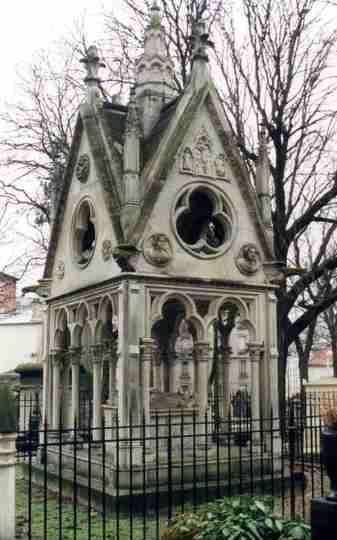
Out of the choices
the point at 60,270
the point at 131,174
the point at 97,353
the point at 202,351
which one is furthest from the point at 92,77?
the point at 202,351

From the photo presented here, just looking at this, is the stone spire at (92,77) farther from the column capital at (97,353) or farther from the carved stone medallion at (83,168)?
the column capital at (97,353)

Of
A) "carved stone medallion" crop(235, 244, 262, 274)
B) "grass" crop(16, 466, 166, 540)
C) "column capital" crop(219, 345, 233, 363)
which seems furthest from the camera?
"column capital" crop(219, 345, 233, 363)

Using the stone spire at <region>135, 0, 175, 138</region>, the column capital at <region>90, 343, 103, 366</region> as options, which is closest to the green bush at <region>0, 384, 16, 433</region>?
the column capital at <region>90, 343, 103, 366</region>

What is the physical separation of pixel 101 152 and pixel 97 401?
3.99 m

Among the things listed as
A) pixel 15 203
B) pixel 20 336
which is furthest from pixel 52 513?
pixel 20 336

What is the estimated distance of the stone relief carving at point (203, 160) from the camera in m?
10.4

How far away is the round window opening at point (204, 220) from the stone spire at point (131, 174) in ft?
2.36

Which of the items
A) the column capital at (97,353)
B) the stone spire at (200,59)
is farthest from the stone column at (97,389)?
the stone spire at (200,59)

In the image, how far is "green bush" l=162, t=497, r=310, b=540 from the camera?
535 centimetres

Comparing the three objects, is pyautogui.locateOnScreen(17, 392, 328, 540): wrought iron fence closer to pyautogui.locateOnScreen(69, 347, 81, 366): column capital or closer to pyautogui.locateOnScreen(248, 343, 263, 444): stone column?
pyautogui.locateOnScreen(248, 343, 263, 444): stone column

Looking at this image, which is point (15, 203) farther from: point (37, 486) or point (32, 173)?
point (37, 486)

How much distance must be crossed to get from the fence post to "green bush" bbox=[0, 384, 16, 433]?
0.10m

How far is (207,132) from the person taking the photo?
10672mm

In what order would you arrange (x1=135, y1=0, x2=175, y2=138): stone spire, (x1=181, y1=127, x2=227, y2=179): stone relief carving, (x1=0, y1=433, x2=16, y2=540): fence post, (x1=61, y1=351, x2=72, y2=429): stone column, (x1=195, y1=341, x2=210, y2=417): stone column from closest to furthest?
(x1=0, y1=433, x2=16, y2=540): fence post
(x1=195, y1=341, x2=210, y2=417): stone column
(x1=181, y1=127, x2=227, y2=179): stone relief carving
(x1=135, y1=0, x2=175, y2=138): stone spire
(x1=61, y1=351, x2=72, y2=429): stone column
